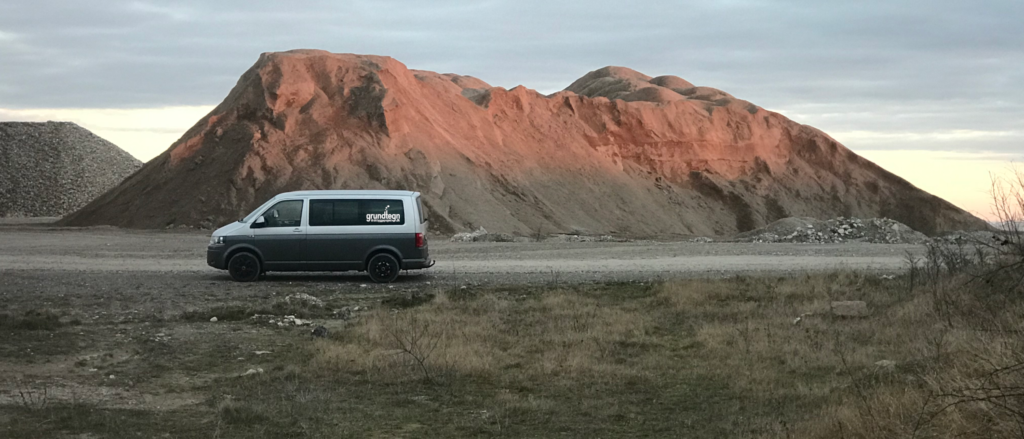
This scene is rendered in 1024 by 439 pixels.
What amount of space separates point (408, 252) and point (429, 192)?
89.4ft

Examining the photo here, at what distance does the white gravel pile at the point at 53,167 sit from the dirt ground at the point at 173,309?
54024mm

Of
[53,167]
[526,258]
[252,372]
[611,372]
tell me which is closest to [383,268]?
[526,258]

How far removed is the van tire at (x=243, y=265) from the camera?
17.5 metres

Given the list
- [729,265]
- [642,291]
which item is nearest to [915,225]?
[729,265]

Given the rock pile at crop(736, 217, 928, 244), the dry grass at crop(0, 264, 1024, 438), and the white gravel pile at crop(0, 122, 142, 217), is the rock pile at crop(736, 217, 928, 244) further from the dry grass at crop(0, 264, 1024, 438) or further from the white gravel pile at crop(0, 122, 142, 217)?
the white gravel pile at crop(0, 122, 142, 217)

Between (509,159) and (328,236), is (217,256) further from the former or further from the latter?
(509,159)

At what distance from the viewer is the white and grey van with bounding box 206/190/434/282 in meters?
17.5

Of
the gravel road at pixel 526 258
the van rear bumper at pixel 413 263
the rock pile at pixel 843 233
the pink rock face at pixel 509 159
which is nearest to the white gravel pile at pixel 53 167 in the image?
the pink rock face at pixel 509 159

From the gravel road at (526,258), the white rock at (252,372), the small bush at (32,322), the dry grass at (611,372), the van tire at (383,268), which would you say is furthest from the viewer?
the gravel road at (526,258)

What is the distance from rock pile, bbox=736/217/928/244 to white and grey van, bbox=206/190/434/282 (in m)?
24.5

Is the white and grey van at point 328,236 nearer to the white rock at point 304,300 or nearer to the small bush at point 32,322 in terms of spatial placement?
the white rock at point 304,300

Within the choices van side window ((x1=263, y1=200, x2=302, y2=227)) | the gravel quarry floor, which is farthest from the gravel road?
van side window ((x1=263, y1=200, x2=302, y2=227))

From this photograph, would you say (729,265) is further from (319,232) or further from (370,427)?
(370,427)

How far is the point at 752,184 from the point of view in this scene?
212ft
